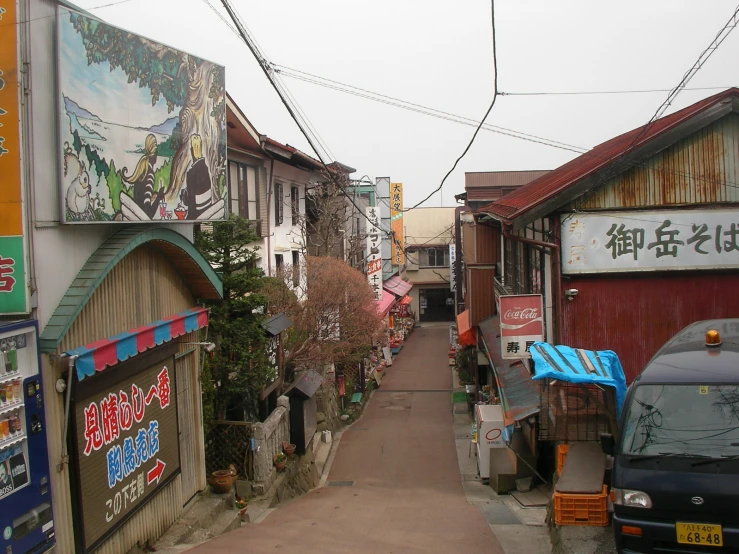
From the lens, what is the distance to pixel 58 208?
755 centimetres

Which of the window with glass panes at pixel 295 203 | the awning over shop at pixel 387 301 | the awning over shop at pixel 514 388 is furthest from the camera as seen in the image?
the awning over shop at pixel 387 301

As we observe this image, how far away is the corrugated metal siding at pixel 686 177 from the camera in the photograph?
14.2 metres

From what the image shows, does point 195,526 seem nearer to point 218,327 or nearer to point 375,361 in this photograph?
point 218,327

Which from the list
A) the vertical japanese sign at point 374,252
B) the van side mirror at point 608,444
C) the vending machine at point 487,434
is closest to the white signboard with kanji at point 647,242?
the vending machine at point 487,434

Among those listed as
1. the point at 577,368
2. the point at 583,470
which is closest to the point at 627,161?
the point at 577,368

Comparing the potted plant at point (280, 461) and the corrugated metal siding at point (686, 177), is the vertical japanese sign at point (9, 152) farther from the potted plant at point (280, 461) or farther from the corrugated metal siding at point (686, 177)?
the corrugated metal siding at point (686, 177)

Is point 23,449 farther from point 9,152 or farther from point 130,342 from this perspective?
point 9,152

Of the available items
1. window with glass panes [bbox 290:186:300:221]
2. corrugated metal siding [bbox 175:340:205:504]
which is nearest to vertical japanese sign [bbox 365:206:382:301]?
window with glass panes [bbox 290:186:300:221]

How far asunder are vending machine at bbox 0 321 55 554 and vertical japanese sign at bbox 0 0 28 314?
478 millimetres

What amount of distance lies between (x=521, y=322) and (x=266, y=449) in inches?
249

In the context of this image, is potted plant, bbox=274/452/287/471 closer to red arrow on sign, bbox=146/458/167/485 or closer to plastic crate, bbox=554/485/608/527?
red arrow on sign, bbox=146/458/167/485

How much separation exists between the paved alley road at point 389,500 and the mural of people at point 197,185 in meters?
5.20

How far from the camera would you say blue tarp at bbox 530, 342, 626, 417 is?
1015 centimetres

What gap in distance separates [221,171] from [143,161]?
2656 mm
